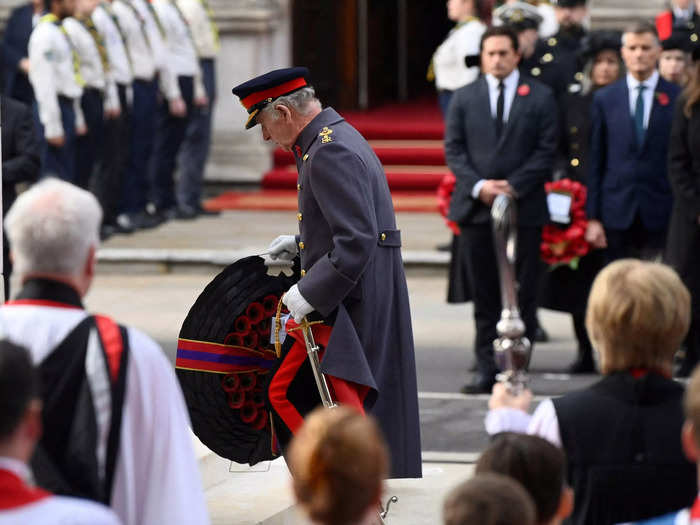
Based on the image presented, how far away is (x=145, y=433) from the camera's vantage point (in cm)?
374

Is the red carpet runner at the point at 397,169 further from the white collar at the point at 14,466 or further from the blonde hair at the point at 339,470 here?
the white collar at the point at 14,466

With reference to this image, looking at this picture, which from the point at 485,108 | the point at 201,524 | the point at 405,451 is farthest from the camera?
the point at 485,108

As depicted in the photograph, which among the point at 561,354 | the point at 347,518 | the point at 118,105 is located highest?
the point at 347,518

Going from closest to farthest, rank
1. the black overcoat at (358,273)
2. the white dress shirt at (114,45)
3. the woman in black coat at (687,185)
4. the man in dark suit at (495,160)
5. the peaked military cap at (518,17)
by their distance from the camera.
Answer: the black overcoat at (358,273)
the woman in black coat at (687,185)
the man in dark suit at (495,160)
the peaked military cap at (518,17)
the white dress shirt at (114,45)

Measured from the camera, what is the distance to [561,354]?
10289 millimetres

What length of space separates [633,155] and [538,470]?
6.24 metres

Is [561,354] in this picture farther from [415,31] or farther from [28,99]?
[415,31]

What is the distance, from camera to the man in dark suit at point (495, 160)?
9102 millimetres

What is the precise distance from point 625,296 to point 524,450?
20.4 inches

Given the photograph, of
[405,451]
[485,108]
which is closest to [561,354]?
[485,108]

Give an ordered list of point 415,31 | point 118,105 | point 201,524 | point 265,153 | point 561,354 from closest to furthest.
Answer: point 201,524
point 561,354
point 118,105
point 265,153
point 415,31

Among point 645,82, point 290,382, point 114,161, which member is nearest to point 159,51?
point 114,161

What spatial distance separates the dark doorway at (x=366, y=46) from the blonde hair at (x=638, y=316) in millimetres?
13708

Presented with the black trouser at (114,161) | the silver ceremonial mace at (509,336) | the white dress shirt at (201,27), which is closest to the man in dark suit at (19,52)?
the black trouser at (114,161)
